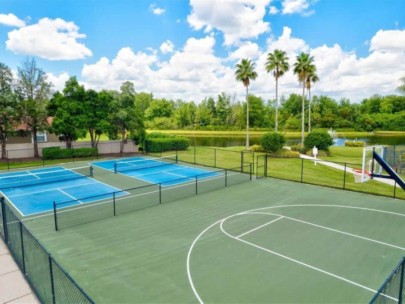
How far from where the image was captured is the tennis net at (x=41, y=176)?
825 inches

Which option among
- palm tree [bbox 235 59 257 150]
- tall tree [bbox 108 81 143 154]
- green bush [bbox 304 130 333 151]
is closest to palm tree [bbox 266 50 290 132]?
palm tree [bbox 235 59 257 150]

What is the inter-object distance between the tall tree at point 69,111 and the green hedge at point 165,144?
783 cm

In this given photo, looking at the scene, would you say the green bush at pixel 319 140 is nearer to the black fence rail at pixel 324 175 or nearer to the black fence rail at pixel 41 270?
the black fence rail at pixel 324 175

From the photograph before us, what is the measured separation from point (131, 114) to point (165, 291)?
28720mm

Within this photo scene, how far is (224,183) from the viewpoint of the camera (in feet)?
67.6

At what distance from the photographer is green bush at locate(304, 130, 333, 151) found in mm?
34231

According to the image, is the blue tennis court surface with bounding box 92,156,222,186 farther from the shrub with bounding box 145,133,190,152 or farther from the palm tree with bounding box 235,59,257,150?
the palm tree with bounding box 235,59,257,150

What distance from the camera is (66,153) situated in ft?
103

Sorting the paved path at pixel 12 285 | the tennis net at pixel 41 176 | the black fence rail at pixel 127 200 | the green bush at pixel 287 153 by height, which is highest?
the green bush at pixel 287 153

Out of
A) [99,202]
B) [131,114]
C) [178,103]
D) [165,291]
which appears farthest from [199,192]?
[178,103]

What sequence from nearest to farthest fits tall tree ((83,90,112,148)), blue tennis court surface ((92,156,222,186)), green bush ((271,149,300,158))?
blue tennis court surface ((92,156,222,186))
tall tree ((83,90,112,148))
green bush ((271,149,300,158))

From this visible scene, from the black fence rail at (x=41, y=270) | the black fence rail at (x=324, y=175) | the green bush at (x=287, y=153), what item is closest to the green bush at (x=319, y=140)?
the green bush at (x=287, y=153)

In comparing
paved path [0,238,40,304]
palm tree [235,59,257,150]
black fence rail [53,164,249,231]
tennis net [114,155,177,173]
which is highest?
palm tree [235,59,257,150]

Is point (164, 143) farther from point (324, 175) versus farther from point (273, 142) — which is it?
point (324, 175)
